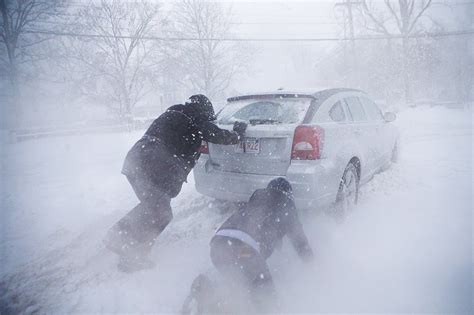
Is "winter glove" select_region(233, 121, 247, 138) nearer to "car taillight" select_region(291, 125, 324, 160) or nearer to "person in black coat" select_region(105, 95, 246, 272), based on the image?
"person in black coat" select_region(105, 95, 246, 272)

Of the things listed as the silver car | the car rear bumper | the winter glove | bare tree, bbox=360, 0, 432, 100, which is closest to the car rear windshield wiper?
the silver car

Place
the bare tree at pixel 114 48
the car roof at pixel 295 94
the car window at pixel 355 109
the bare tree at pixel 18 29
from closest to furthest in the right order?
the car roof at pixel 295 94
the car window at pixel 355 109
the bare tree at pixel 18 29
the bare tree at pixel 114 48

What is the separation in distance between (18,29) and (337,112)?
20751 millimetres

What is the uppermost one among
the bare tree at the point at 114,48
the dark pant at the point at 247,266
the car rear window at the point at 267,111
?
the bare tree at the point at 114,48

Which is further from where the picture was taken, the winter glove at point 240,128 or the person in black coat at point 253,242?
the winter glove at point 240,128

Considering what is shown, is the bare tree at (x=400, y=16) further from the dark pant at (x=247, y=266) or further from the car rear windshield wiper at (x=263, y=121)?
the dark pant at (x=247, y=266)

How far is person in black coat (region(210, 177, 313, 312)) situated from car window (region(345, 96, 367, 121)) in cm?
239

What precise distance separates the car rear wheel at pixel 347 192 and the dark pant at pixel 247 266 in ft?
6.23

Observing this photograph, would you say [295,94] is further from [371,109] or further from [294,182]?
[371,109]

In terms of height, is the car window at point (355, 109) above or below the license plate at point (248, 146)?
above

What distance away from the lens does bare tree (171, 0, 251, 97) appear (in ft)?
79.7

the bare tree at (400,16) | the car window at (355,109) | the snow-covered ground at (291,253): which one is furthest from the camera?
the bare tree at (400,16)

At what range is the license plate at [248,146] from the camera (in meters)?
3.49

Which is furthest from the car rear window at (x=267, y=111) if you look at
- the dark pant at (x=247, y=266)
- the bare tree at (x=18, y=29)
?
the bare tree at (x=18, y=29)
